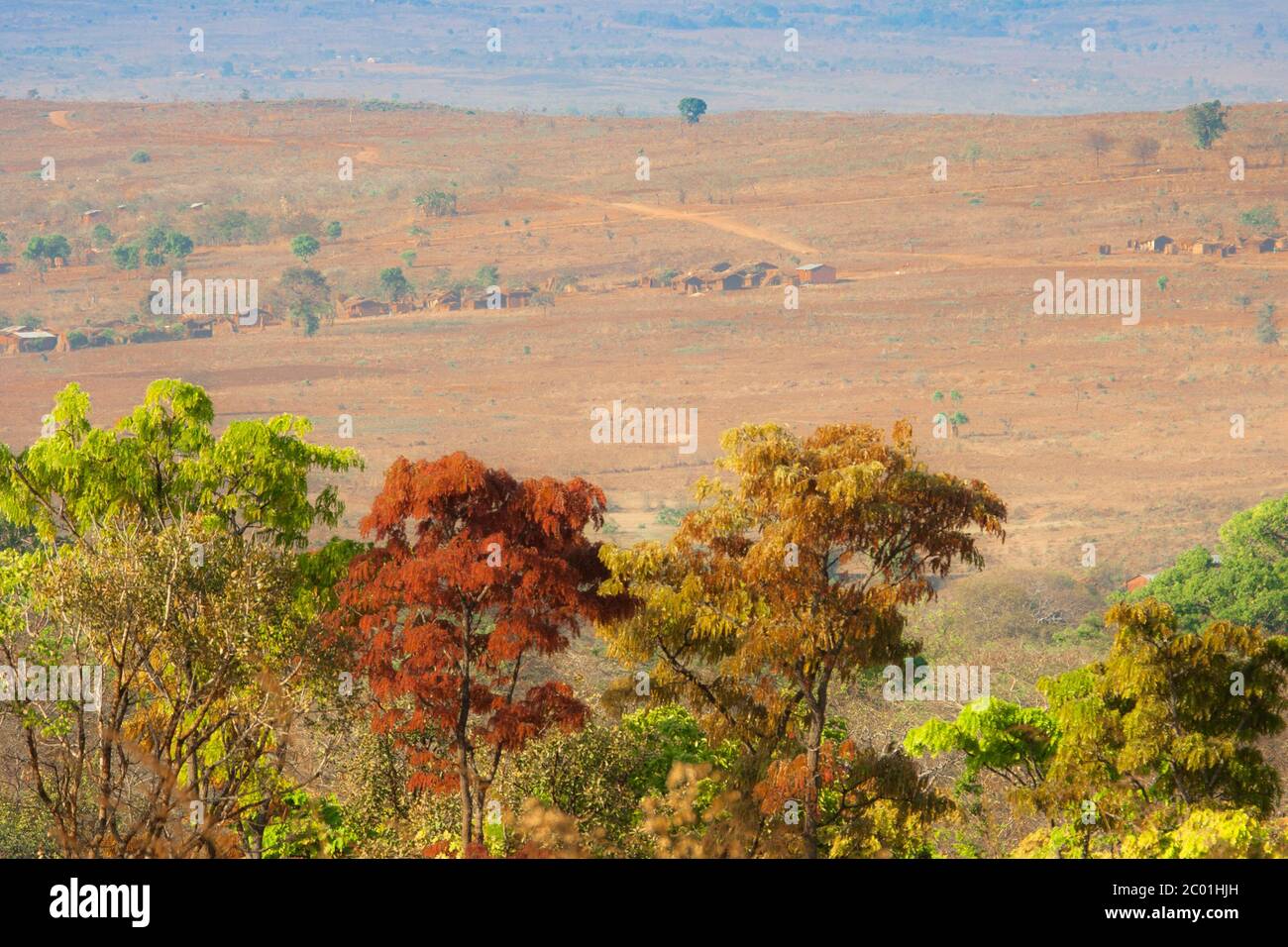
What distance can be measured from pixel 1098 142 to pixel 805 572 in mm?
122123

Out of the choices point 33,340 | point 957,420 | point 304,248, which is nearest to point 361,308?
point 304,248

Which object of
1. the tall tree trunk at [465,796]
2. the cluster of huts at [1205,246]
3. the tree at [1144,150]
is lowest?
the tall tree trunk at [465,796]

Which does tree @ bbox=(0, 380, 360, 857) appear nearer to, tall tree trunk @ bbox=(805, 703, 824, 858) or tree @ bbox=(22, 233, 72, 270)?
tall tree trunk @ bbox=(805, 703, 824, 858)

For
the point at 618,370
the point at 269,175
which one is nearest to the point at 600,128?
the point at 269,175

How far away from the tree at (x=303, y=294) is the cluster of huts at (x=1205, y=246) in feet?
161

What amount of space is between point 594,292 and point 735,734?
84.8m

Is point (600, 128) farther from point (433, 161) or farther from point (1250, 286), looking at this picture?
point (1250, 286)

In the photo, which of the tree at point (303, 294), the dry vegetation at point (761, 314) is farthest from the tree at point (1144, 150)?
the tree at point (303, 294)

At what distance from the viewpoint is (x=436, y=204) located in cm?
12075

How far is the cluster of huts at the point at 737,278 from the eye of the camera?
326 feet

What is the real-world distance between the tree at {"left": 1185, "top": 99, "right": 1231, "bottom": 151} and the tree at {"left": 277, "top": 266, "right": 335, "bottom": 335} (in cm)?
6985

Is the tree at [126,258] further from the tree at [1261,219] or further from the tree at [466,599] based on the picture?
the tree at [466,599]

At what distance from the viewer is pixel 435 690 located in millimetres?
15258

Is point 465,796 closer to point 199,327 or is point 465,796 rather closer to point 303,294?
point 199,327
